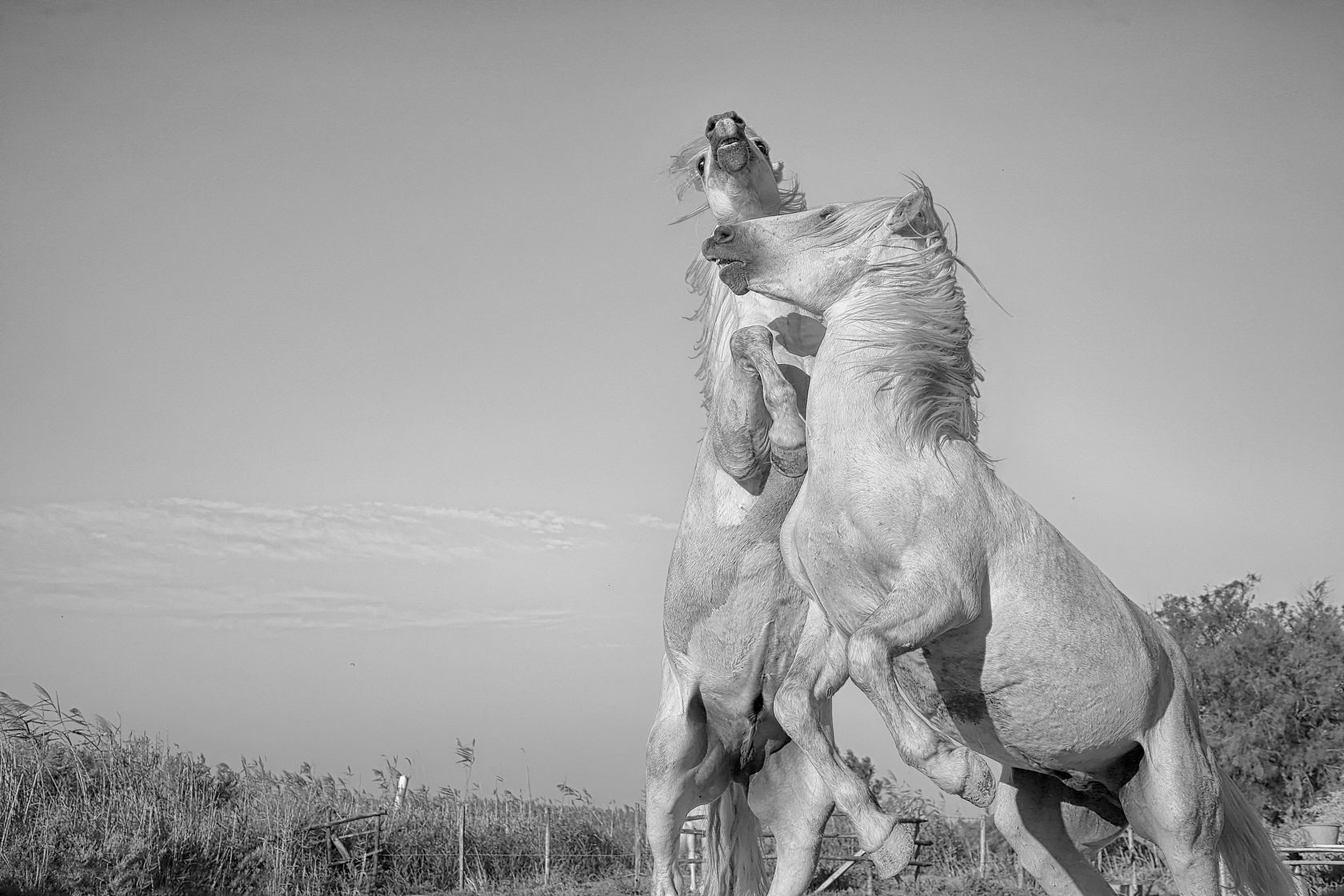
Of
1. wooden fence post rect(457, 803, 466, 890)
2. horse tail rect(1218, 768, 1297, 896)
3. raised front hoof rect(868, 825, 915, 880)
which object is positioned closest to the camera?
raised front hoof rect(868, 825, 915, 880)

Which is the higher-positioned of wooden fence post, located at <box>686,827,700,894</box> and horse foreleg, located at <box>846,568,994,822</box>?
horse foreleg, located at <box>846,568,994,822</box>

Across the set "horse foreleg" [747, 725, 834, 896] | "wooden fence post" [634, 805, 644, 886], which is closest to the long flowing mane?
"horse foreleg" [747, 725, 834, 896]

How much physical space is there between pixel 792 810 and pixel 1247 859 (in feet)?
4.24

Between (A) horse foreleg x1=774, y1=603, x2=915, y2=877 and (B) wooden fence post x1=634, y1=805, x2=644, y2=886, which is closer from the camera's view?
(A) horse foreleg x1=774, y1=603, x2=915, y2=877

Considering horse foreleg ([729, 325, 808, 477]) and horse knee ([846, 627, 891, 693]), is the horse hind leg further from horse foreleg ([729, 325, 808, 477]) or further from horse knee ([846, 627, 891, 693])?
horse foreleg ([729, 325, 808, 477])

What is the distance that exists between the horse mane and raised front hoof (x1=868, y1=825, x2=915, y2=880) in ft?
3.17

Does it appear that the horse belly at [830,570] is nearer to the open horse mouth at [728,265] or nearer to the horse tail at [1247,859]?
the open horse mouth at [728,265]

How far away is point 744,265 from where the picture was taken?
11.1ft

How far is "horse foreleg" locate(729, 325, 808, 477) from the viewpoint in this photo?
3.38 m

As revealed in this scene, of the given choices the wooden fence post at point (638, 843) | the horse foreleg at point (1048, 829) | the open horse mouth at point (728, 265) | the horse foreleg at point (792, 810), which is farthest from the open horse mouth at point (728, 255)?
the wooden fence post at point (638, 843)

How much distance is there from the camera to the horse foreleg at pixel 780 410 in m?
3.38

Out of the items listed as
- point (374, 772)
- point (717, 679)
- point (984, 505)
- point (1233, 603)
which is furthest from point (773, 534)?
point (1233, 603)

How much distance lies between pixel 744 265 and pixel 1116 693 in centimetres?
150

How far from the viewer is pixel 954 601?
9.30ft
